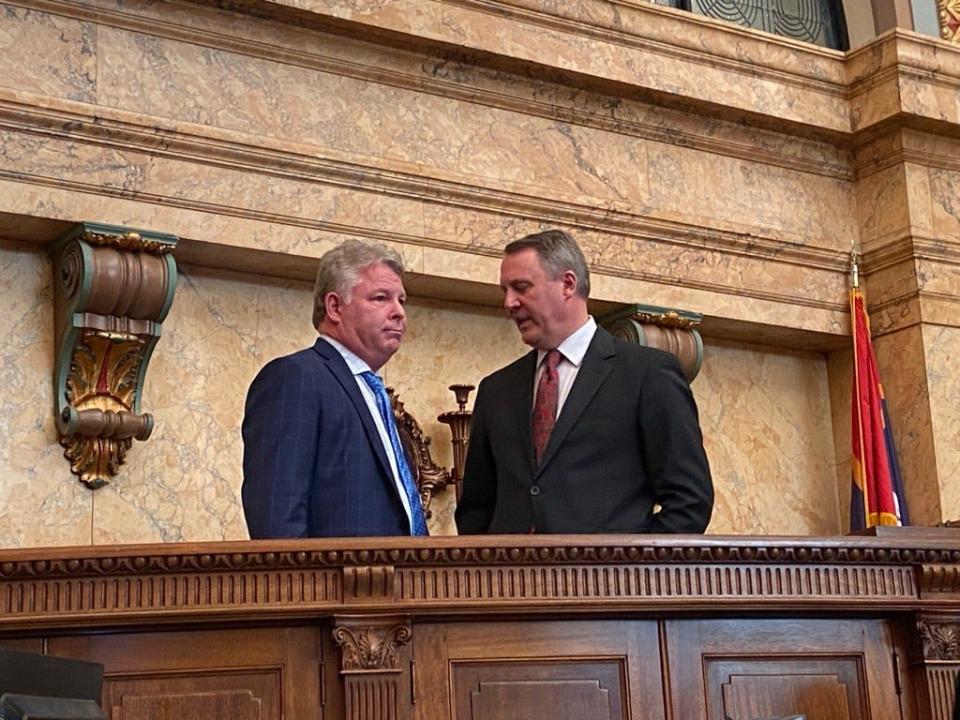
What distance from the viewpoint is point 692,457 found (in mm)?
4027

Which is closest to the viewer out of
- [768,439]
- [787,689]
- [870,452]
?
[787,689]

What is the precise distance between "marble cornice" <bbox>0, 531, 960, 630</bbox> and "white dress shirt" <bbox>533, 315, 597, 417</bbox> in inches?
36.5

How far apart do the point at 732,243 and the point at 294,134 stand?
7.36ft

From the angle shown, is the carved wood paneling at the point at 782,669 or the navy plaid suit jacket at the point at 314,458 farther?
the navy plaid suit jacket at the point at 314,458

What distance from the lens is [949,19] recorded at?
336 inches

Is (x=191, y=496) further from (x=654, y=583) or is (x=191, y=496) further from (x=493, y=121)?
(x=654, y=583)

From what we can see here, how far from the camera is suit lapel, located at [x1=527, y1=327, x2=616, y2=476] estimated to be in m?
4.11

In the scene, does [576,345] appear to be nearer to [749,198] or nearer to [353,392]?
[353,392]

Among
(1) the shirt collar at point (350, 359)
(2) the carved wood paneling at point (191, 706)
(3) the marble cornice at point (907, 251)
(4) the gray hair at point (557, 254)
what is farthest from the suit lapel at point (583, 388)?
(3) the marble cornice at point (907, 251)

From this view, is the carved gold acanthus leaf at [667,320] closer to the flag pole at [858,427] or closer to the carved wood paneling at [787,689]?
the flag pole at [858,427]

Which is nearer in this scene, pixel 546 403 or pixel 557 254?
pixel 546 403

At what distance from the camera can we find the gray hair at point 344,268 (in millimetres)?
4320

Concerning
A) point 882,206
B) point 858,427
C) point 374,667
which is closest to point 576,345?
point 374,667

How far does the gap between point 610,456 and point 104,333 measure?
232 cm
